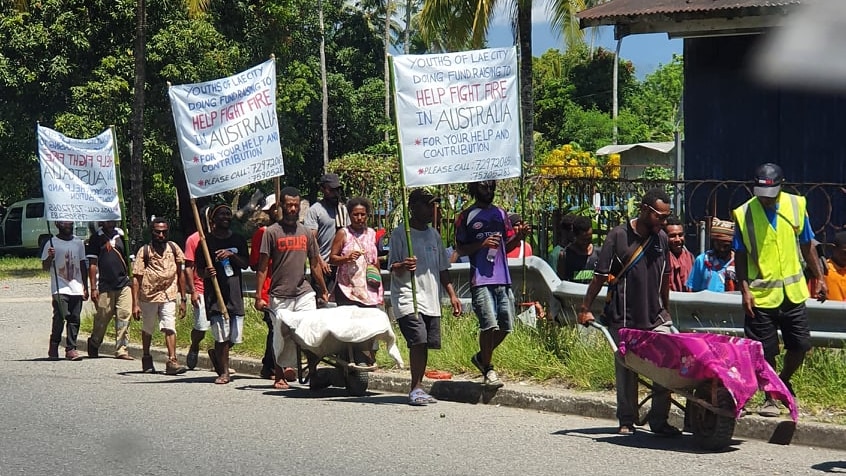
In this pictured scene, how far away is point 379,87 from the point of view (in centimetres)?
5662

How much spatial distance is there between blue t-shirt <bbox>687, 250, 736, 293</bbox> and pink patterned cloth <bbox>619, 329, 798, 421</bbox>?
2655mm

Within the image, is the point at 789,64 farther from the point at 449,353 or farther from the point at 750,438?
the point at 449,353

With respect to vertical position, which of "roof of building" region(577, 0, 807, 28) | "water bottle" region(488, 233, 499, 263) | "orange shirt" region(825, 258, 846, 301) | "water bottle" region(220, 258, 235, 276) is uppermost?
"roof of building" region(577, 0, 807, 28)

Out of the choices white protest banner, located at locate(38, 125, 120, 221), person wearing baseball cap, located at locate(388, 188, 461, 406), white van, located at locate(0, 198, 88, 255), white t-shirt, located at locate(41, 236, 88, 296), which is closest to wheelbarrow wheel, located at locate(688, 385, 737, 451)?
person wearing baseball cap, located at locate(388, 188, 461, 406)

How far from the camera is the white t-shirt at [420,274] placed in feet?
32.1

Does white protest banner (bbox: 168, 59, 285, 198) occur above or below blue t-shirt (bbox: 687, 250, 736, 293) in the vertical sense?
above

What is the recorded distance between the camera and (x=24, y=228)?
128ft

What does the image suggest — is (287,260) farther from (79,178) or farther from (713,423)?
(713,423)

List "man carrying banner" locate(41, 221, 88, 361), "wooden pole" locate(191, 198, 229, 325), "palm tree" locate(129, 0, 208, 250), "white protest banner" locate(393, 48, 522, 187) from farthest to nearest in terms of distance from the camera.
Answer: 1. "palm tree" locate(129, 0, 208, 250)
2. "man carrying banner" locate(41, 221, 88, 361)
3. "wooden pole" locate(191, 198, 229, 325)
4. "white protest banner" locate(393, 48, 522, 187)

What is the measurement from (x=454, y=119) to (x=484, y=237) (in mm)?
1179

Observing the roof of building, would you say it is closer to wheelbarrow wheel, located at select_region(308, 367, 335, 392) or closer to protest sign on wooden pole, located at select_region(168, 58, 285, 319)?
protest sign on wooden pole, located at select_region(168, 58, 285, 319)

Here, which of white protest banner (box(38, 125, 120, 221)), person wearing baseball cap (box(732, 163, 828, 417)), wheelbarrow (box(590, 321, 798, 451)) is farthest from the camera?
white protest banner (box(38, 125, 120, 221))

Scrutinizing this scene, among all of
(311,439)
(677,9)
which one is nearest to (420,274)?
(311,439)

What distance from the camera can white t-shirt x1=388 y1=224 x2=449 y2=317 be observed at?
978 centimetres
